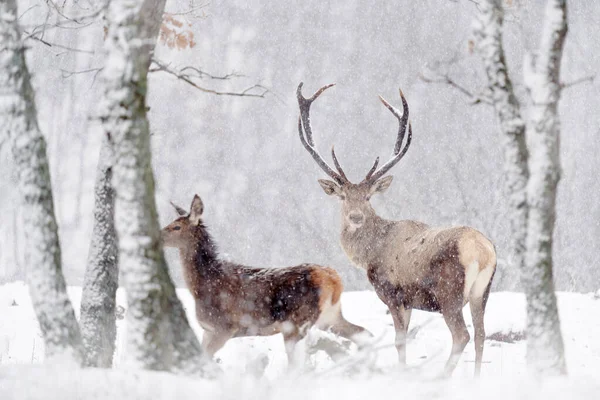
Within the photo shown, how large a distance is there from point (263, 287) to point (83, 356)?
84.9 inches

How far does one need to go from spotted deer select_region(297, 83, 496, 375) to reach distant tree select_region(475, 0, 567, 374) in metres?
2.12

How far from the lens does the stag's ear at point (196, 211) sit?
22.8 ft

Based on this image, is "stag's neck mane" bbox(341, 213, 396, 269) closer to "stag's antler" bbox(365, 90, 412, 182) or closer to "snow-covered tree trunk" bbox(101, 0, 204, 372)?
"stag's antler" bbox(365, 90, 412, 182)

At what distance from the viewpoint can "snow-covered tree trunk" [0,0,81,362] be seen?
4.88m

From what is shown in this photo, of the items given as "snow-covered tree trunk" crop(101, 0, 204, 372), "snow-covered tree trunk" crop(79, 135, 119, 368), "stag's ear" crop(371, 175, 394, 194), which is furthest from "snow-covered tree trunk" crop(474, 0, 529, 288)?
"stag's ear" crop(371, 175, 394, 194)

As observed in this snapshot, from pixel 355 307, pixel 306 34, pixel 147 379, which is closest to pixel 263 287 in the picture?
pixel 147 379

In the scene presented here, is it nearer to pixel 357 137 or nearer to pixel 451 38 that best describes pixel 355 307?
pixel 357 137

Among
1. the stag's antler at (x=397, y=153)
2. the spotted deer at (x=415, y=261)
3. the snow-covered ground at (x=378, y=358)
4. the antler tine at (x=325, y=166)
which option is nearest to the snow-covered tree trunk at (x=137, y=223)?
the snow-covered ground at (x=378, y=358)

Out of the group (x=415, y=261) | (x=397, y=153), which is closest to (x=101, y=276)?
(x=415, y=261)

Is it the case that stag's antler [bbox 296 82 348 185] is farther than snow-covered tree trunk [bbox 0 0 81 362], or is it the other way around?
stag's antler [bbox 296 82 348 185]

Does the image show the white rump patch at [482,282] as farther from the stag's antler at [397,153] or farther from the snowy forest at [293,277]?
the stag's antler at [397,153]

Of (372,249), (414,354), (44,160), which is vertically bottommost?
(414,354)

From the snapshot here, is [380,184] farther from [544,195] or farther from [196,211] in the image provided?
[544,195]

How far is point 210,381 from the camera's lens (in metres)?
4.33
